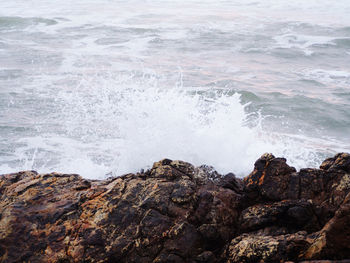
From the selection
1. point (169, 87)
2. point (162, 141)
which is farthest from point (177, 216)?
point (169, 87)

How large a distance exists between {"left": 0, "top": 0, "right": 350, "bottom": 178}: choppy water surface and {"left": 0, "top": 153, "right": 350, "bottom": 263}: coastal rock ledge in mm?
2279

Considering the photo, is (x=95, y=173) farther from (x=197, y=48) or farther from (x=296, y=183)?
(x=197, y=48)

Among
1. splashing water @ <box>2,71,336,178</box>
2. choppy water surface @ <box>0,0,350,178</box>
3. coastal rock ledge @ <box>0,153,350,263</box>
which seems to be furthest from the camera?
choppy water surface @ <box>0,0,350,178</box>

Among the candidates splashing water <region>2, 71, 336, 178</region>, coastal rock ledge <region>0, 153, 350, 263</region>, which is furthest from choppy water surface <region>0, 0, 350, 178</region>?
coastal rock ledge <region>0, 153, 350, 263</region>

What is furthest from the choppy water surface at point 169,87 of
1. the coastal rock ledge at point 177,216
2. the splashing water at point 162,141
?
the coastal rock ledge at point 177,216

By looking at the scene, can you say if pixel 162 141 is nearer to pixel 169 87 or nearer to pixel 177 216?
pixel 177 216

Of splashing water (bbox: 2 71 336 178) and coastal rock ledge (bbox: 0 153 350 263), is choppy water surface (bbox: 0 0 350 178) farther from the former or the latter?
coastal rock ledge (bbox: 0 153 350 263)

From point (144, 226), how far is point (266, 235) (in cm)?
108

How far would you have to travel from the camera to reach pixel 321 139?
894cm

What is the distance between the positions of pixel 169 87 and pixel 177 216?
838cm

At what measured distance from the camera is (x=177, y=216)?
357 centimetres

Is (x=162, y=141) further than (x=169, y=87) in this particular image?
No

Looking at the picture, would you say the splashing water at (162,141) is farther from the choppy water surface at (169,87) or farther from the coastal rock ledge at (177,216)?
the coastal rock ledge at (177,216)

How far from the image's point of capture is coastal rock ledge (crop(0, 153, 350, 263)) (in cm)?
329
